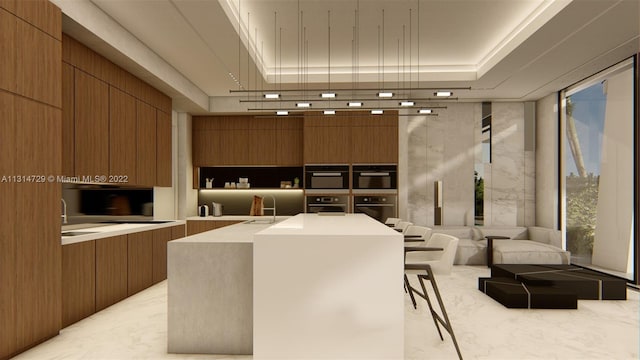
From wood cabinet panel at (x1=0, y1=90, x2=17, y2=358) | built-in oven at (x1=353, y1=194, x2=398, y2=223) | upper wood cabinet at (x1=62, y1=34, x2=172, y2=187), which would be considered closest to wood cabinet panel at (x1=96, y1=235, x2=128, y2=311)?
upper wood cabinet at (x1=62, y1=34, x2=172, y2=187)

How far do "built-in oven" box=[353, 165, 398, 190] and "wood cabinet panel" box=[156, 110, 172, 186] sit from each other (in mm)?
3160

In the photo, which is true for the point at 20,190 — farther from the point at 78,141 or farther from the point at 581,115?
the point at 581,115

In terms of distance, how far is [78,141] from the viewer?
3625 millimetres

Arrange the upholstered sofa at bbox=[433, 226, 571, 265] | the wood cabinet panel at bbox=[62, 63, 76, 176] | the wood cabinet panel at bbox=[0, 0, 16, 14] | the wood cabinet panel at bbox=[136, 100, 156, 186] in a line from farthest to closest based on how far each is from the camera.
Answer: the upholstered sofa at bbox=[433, 226, 571, 265] < the wood cabinet panel at bbox=[136, 100, 156, 186] < the wood cabinet panel at bbox=[62, 63, 76, 176] < the wood cabinet panel at bbox=[0, 0, 16, 14]

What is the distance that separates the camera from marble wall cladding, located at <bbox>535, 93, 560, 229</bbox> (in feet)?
21.2

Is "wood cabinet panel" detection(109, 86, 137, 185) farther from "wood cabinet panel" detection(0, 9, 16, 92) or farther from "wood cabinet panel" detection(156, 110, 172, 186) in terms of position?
"wood cabinet panel" detection(0, 9, 16, 92)

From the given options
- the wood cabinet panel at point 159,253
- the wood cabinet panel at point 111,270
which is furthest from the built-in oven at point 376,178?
the wood cabinet panel at point 111,270

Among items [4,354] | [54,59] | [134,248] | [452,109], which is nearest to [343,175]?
[452,109]

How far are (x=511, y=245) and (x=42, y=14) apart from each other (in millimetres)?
6360

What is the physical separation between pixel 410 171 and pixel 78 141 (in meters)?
5.38

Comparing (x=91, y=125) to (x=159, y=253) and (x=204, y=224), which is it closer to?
(x=159, y=253)

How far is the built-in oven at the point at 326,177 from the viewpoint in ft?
22.1

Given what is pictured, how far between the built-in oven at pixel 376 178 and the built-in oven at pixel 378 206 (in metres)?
0.17

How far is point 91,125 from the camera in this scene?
3.81 metres
